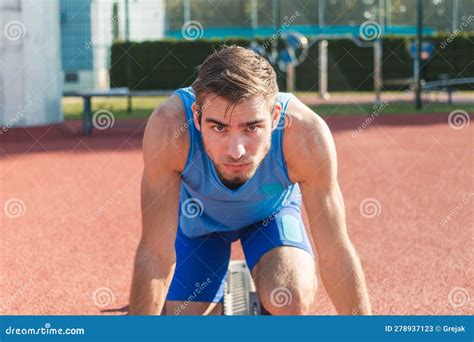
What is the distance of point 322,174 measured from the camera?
9.22ft

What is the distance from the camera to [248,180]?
290 centimetres

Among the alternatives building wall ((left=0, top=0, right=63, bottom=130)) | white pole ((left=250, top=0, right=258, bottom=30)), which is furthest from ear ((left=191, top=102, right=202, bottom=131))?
white pole ((left=250, top=0, right=258, bottom=30))

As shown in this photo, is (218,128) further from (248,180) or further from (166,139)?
(248,180)

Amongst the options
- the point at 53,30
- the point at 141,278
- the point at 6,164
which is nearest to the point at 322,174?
the point at 141,278

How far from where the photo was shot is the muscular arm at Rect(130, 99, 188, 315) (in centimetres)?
273

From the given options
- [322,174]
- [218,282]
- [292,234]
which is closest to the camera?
[322,174]

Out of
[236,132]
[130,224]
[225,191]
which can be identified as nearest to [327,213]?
[225,191]

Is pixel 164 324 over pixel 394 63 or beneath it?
over

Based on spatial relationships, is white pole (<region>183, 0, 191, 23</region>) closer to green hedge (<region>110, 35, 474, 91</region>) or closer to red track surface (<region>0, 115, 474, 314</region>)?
green hedge (<region>110, 35, 474, 91</region>)

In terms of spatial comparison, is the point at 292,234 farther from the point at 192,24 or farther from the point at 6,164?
the point at 192,24

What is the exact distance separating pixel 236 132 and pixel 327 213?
0.54m

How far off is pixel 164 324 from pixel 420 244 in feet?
11.0

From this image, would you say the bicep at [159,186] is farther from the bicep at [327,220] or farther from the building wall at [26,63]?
the building wall at [26,63]

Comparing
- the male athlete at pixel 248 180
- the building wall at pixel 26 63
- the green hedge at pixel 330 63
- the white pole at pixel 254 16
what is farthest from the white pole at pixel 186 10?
the male athlete at pixel 248 180
